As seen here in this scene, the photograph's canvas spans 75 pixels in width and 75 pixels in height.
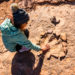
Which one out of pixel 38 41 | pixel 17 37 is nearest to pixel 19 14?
pixel 17 37

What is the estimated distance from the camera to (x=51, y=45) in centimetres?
262

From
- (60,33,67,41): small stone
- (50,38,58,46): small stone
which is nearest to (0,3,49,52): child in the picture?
(50,38,58,46): small stone

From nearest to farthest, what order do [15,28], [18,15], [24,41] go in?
1. [18,15]
2. [15,28]
3. [24,41]

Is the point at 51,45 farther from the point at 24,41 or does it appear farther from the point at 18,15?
the point at 18,15

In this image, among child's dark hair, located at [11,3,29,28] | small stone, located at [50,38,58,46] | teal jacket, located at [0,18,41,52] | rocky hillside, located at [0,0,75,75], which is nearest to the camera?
child's dark hair, located at [11,3,29,28]

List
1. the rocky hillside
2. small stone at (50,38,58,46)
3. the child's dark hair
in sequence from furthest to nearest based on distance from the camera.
→ small stone at (50,38,58,46)
the rocky hillside
the child's dark hair

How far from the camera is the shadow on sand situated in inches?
99.8

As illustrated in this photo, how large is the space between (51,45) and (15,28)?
620mm

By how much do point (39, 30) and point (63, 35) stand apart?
37 centimetres

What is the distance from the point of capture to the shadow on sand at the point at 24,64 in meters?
2.54

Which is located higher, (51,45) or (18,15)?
(18,15)

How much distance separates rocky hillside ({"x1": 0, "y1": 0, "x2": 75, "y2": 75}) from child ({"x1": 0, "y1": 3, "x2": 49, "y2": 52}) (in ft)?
0.54

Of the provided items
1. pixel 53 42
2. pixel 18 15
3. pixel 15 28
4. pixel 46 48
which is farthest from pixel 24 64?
pixel 18 15

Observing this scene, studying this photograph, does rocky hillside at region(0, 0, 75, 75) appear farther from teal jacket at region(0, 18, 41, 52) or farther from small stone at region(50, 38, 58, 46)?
teal jacket at region(0, 18, 41, 52)
